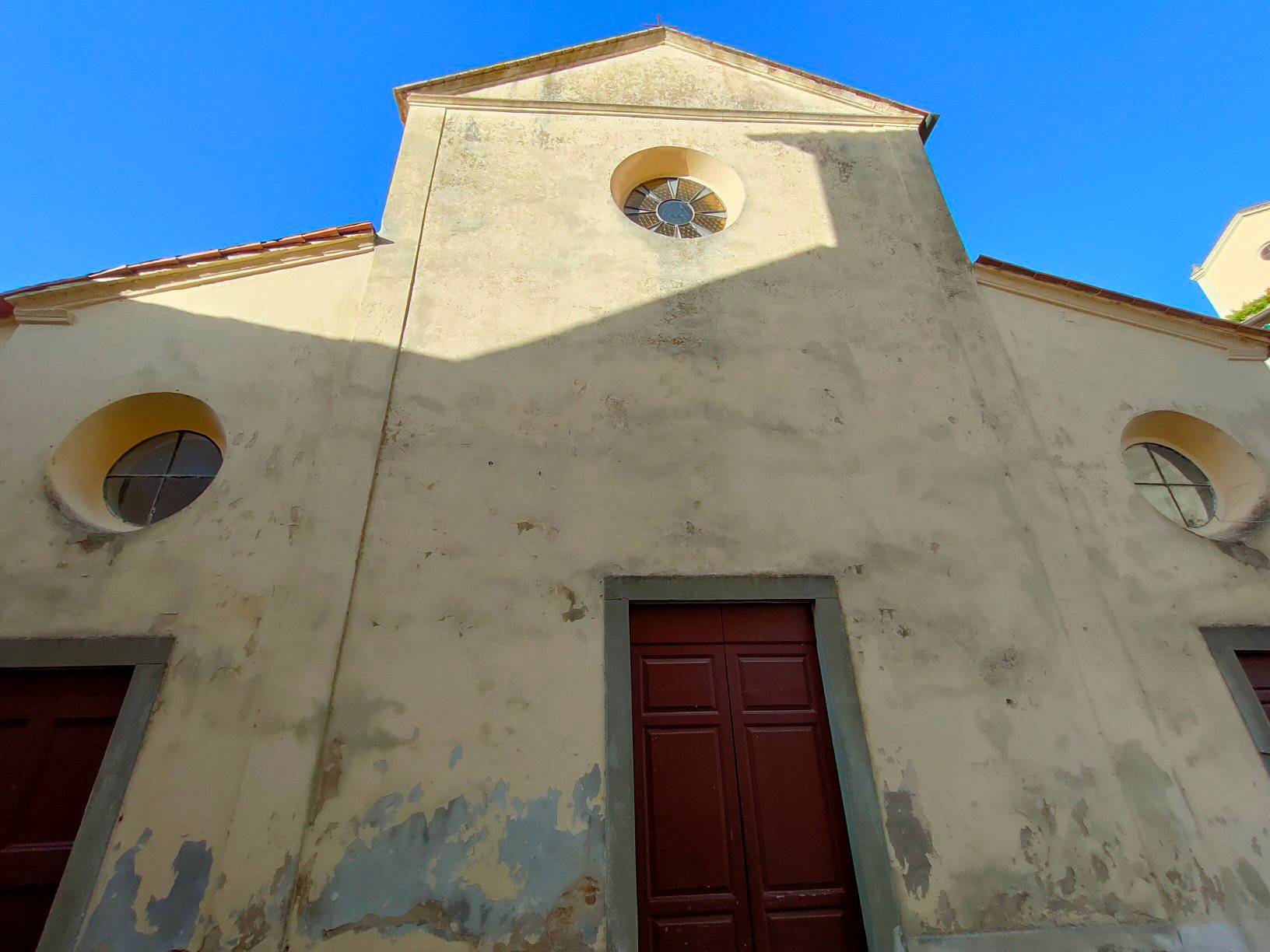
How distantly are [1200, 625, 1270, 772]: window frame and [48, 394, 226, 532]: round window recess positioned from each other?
7073mm

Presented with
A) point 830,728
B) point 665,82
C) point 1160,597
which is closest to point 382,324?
point 830,728

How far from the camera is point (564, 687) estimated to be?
3971 millimetres

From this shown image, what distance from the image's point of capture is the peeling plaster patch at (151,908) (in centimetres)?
325

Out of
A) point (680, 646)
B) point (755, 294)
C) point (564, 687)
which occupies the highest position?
point (755, 294)

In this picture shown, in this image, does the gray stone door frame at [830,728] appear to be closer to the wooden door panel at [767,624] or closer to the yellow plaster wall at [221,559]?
the wooden door panel at [767,624]

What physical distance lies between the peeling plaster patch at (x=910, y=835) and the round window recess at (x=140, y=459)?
4.93 meters

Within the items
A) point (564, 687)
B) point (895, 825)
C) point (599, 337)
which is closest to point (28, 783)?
point (564, 687)

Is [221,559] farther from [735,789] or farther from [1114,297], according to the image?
[1114,297]

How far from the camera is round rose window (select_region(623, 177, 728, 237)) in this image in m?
6.60

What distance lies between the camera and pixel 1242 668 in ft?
15.0

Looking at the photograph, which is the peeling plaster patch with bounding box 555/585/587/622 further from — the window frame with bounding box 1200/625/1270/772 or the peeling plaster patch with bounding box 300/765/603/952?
the window frame with bounding box 1200/625/1270/772

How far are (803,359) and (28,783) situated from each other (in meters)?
5.68

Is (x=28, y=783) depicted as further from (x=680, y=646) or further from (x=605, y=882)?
(x=680, y=646)

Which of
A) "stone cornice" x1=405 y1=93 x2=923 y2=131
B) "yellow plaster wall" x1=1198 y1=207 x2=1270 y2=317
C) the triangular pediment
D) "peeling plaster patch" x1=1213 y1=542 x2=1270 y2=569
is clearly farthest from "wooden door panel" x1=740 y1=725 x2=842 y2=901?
"yellow plaster wall" x1=1198 y1=207 x2=1270 y2=317
